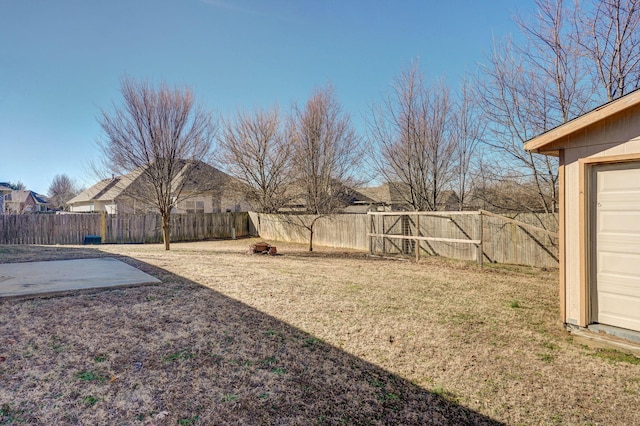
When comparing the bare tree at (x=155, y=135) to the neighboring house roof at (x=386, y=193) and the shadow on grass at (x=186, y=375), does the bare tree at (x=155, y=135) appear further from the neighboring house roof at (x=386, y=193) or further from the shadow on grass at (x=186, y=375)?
the shadow on grass at (x=186, y=375)

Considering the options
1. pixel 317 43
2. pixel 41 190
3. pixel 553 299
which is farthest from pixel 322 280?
pixel 41 190

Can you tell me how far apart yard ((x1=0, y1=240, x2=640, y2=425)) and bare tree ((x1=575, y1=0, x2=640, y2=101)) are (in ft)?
16.2

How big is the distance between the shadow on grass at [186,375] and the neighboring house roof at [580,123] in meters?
2.99

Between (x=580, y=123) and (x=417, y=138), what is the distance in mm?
7190

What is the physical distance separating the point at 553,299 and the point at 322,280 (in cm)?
376

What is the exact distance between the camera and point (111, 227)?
1505cm

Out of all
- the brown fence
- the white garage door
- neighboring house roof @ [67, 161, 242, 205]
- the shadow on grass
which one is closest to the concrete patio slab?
the shadow on grass

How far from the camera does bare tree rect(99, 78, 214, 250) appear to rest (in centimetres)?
1083

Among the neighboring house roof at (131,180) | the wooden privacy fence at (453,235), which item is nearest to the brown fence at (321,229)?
the wooden privacy fence at (453,235)

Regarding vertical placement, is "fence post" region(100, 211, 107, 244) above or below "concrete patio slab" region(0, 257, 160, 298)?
above

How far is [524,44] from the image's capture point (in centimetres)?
775

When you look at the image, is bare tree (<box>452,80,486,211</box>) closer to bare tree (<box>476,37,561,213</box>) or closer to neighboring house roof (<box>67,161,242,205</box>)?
bare tree (<box>476,37,561,213</box>)

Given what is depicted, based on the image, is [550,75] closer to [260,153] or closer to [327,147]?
[327,147]

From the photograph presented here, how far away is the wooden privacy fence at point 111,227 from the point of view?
45.1 feet
